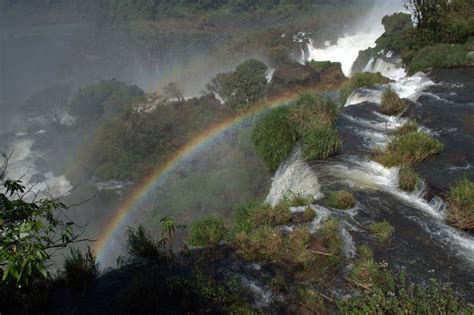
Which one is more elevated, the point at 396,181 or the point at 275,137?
the point at 275,137

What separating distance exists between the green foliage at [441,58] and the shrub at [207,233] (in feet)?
54.4

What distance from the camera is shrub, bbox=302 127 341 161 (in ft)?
45.7

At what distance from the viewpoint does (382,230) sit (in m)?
9.93

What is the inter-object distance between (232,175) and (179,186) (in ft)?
16.3

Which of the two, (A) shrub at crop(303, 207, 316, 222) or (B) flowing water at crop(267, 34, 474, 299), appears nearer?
(B) flowing water at crop(267, 34, 474, 299)

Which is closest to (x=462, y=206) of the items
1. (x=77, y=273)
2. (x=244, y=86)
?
(x=77, y=273)

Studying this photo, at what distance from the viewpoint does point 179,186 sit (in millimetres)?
32312

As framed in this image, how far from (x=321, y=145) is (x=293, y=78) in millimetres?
28419

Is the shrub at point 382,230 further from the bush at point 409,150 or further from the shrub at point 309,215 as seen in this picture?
the bush at point 409,150

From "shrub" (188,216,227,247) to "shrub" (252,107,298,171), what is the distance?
4.76 m

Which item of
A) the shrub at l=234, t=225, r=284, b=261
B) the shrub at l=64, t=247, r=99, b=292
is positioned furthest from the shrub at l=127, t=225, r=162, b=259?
the shrub at l=234, t=225, r=284, b=261

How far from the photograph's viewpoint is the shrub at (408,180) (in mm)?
11781

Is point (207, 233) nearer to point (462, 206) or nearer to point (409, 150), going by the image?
point (462, 206)

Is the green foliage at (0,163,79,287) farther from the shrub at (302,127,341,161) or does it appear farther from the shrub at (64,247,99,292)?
the shrub at (302,127,341,161)
